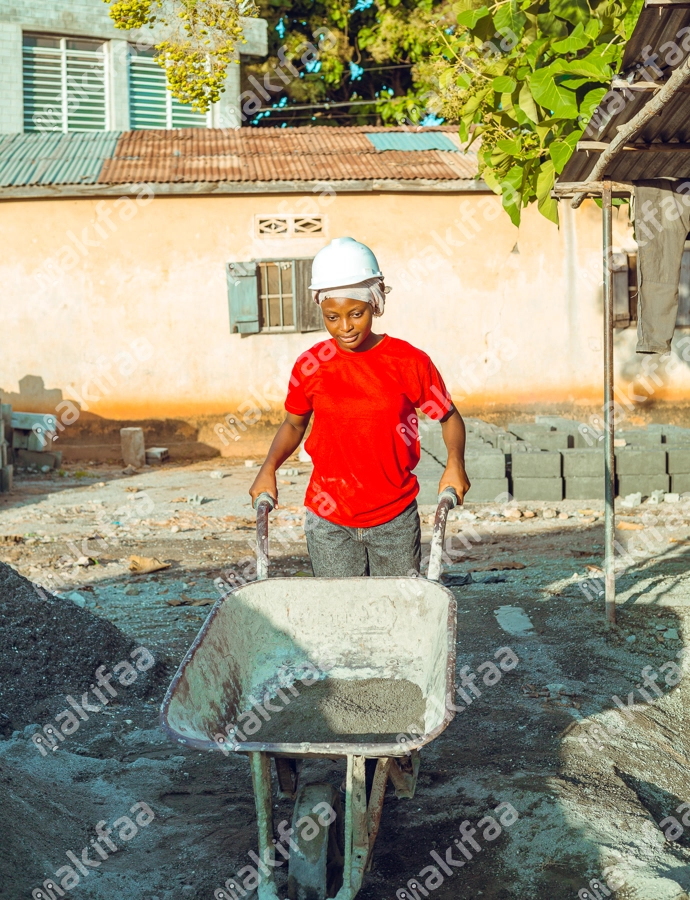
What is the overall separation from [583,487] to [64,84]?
11210mm

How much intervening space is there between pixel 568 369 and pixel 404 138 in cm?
418

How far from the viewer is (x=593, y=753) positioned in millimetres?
3652

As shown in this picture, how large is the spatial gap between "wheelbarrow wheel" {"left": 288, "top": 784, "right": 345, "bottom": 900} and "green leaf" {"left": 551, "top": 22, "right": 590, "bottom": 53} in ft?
11.0

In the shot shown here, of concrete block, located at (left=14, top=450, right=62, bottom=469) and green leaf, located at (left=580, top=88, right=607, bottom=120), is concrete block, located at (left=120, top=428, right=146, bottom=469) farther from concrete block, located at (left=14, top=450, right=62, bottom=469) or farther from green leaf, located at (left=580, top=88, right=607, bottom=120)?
green leaf, located at (left=580, top=88, right=607, bottom=120)

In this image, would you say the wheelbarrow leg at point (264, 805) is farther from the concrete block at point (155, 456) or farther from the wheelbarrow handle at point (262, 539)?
the concrete block at point (155, 456)

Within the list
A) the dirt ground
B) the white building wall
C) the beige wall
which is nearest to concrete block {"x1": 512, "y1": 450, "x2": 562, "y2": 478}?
the dirt ground

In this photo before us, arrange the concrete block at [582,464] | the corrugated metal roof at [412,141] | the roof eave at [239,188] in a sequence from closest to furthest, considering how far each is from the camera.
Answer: the concrete block at [582,464], the roof eave at [239,188], the corrugated metal roof at [412,141]

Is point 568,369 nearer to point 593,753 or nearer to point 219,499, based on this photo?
point 219,499

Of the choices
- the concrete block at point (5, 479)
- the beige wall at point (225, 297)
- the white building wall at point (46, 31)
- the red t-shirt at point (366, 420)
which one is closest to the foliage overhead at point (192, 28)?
the red t-shirt at point (366, 420)

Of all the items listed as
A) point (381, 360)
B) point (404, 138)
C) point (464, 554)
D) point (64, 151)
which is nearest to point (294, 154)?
point (404, 138)

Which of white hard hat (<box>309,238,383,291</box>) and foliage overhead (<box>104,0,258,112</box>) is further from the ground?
foliage overhead (<box>104,0,258,112</box>)

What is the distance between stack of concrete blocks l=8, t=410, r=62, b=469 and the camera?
11.4 m

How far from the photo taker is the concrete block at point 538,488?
8.90m

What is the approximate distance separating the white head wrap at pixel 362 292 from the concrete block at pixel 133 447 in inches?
349
